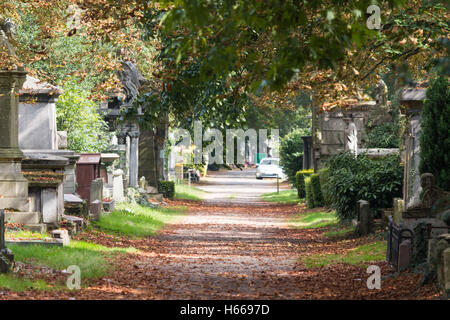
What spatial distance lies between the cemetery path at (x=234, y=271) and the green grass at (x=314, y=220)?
0.68 meters

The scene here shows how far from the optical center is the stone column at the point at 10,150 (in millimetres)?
15062

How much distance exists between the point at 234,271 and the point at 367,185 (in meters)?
6.47

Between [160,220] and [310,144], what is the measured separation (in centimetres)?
1548

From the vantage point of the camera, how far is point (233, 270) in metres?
13.3

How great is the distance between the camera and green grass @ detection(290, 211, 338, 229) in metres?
22.1

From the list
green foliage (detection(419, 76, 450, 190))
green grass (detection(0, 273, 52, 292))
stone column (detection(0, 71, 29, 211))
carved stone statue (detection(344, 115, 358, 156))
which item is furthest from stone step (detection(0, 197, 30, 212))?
carved stone statue (detection(344, 115, 358, 156))

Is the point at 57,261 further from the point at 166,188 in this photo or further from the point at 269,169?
the point at 269,169

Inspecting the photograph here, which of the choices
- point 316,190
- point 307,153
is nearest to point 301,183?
point 307,153

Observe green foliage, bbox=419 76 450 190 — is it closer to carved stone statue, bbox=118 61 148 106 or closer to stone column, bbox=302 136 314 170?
carved stone statue, bbox=118 61 148 106

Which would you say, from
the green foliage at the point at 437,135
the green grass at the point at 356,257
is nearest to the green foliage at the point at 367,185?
the green grass at the point at 356,257

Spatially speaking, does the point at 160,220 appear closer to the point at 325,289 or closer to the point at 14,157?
the point at 14,157

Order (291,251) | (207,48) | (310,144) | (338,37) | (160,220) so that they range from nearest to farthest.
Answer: (338,37), (207,48), (291,251), (160,220), (310,144)

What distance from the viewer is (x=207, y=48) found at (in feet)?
28.9
